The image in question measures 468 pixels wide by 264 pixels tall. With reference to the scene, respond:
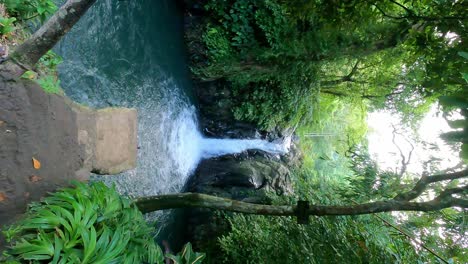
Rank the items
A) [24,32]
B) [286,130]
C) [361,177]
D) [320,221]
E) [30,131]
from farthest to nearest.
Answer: [286,130] < [361,177] < [320,221] < [24,32] < [30,131]

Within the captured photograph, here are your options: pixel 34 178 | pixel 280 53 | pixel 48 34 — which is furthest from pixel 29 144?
pixel 280 53

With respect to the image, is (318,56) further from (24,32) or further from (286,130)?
(24,32)

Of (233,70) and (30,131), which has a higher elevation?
(233,70)

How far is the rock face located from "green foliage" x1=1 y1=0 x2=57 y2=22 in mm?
1034

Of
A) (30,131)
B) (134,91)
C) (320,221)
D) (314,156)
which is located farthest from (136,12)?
(314,156)

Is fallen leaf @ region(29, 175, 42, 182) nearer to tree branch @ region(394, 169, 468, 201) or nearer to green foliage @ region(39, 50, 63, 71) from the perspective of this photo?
green foliage @ region(39, 50, 63, 71)

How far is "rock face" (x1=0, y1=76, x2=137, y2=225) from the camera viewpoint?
308 cm

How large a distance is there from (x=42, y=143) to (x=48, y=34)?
40.3 inches

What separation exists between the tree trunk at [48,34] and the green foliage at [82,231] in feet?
3.81

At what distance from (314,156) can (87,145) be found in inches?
420

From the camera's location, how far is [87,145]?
13.8 ft

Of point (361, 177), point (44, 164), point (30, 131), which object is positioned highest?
point (30, 131)

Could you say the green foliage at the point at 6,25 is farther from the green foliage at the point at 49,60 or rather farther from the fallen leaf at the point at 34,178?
the fallen leaf at the point at 34,178

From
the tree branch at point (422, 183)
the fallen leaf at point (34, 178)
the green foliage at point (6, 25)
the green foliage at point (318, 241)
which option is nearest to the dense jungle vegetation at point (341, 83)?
the green foliage at point (318, 241)
